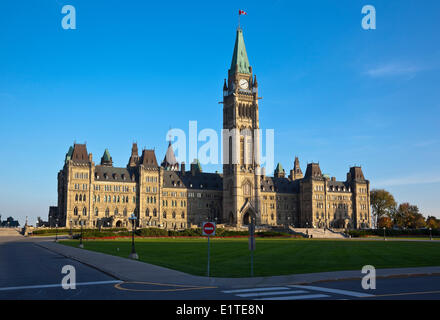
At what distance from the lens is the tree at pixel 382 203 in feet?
536

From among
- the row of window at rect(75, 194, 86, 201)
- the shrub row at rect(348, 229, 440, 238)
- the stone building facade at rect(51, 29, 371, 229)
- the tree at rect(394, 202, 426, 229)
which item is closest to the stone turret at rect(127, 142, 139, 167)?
the stone building facade at rect(51, 29, 371, 229)

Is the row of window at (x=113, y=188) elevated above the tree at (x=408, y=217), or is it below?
above

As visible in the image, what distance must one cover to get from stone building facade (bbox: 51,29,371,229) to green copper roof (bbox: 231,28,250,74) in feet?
0.98

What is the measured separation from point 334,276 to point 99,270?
13.1m

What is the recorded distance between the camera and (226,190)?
14000 centimetres

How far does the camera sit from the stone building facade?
4843 inches

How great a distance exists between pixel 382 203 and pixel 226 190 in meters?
60.5

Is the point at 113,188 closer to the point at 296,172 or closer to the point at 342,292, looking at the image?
the point at 296,172

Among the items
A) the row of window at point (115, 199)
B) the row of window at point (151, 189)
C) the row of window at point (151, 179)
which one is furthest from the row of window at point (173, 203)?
the row of window at point (115, 199)

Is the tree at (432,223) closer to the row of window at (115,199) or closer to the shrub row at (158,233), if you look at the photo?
the shrub row at (158,233)

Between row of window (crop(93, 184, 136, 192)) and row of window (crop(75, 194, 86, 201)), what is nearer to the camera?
row of window (crop(75, 194, 86, 201))

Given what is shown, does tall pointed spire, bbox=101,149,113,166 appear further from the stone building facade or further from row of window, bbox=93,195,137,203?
row of window, bbox=93,195,137,203

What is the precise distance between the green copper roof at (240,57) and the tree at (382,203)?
65860mm
